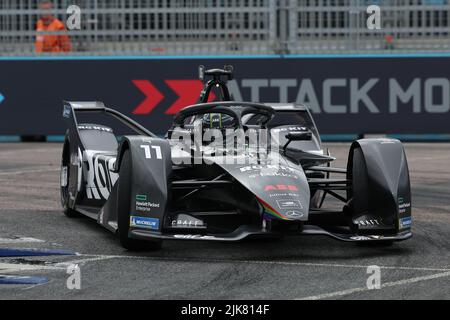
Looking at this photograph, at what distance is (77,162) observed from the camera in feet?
30.3

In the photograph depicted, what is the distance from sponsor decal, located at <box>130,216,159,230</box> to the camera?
23.6 ft

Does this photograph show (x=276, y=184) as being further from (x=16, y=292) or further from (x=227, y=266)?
(x=16, y=292)

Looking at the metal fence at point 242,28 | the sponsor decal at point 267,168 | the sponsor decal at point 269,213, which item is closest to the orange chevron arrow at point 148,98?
the metal fence at point 242,28

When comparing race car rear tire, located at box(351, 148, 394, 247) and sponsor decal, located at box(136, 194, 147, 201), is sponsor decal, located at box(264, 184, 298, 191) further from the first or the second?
sponsor decal, located at box(136, 194, 147, 201)

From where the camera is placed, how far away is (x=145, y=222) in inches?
284

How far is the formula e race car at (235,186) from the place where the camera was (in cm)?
718

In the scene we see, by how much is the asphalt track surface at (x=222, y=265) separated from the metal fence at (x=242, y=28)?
25.6 feet

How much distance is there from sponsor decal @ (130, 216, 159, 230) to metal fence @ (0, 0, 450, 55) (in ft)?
32.9

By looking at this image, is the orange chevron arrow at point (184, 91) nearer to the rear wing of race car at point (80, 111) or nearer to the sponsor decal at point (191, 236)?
the rear wing of race car at point (80, 111)

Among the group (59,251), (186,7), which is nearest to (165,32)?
(186,7)

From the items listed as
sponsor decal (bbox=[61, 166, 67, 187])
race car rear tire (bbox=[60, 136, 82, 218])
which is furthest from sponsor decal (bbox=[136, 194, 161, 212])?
sponsor decal (bbox=[61, 166, 67, 187])

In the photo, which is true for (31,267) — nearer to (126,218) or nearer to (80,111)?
(126,218)

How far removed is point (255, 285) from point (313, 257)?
1.07 m

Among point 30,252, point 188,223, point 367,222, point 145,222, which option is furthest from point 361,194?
point 30,252
